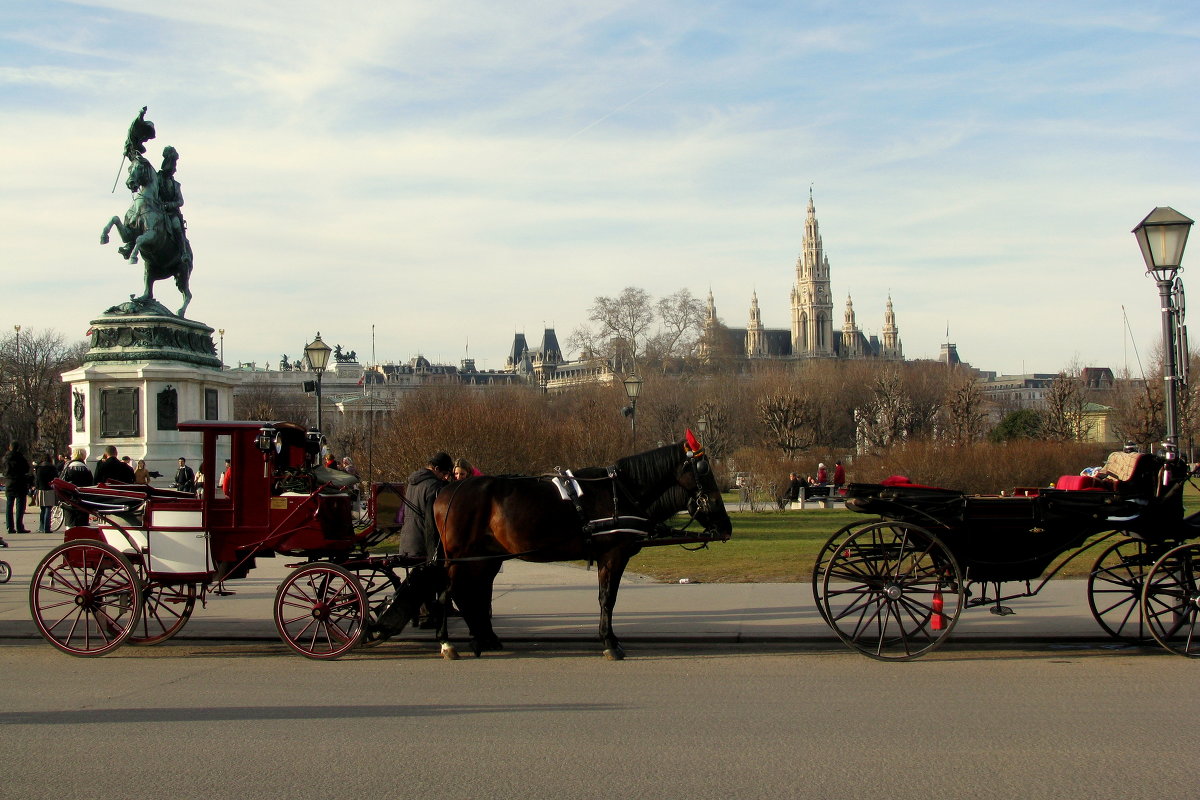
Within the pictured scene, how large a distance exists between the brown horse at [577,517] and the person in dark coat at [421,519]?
46 centimetres

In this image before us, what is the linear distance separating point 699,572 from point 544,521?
719 centimetres

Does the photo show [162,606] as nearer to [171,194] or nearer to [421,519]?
[421,519]

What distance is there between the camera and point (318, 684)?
9656mm

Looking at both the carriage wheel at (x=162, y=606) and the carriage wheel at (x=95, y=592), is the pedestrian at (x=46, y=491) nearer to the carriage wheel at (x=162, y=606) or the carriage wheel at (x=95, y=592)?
the carriage wheel at (x=162, y=606)

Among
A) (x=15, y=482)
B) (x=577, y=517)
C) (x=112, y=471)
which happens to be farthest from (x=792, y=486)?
(x=577, y=517)

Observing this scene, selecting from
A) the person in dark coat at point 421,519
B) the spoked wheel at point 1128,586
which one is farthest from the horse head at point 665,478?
the spoked wheel at point 1128,586

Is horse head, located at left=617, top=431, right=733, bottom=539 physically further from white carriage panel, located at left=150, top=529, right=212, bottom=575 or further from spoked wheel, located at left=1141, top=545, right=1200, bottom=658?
white carriage panel, located at left=150, top=529, right=212, bottom=575

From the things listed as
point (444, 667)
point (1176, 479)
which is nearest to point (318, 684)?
point (444, 667)

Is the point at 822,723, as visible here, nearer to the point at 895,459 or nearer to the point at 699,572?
the point at 699,572

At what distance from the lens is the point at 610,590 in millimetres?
10555

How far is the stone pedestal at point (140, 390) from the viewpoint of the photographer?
113ft

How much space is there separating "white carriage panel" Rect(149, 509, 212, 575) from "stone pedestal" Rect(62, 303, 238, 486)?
78.9 ft

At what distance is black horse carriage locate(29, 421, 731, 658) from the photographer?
34.9ft

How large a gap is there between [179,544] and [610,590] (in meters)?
4.17
